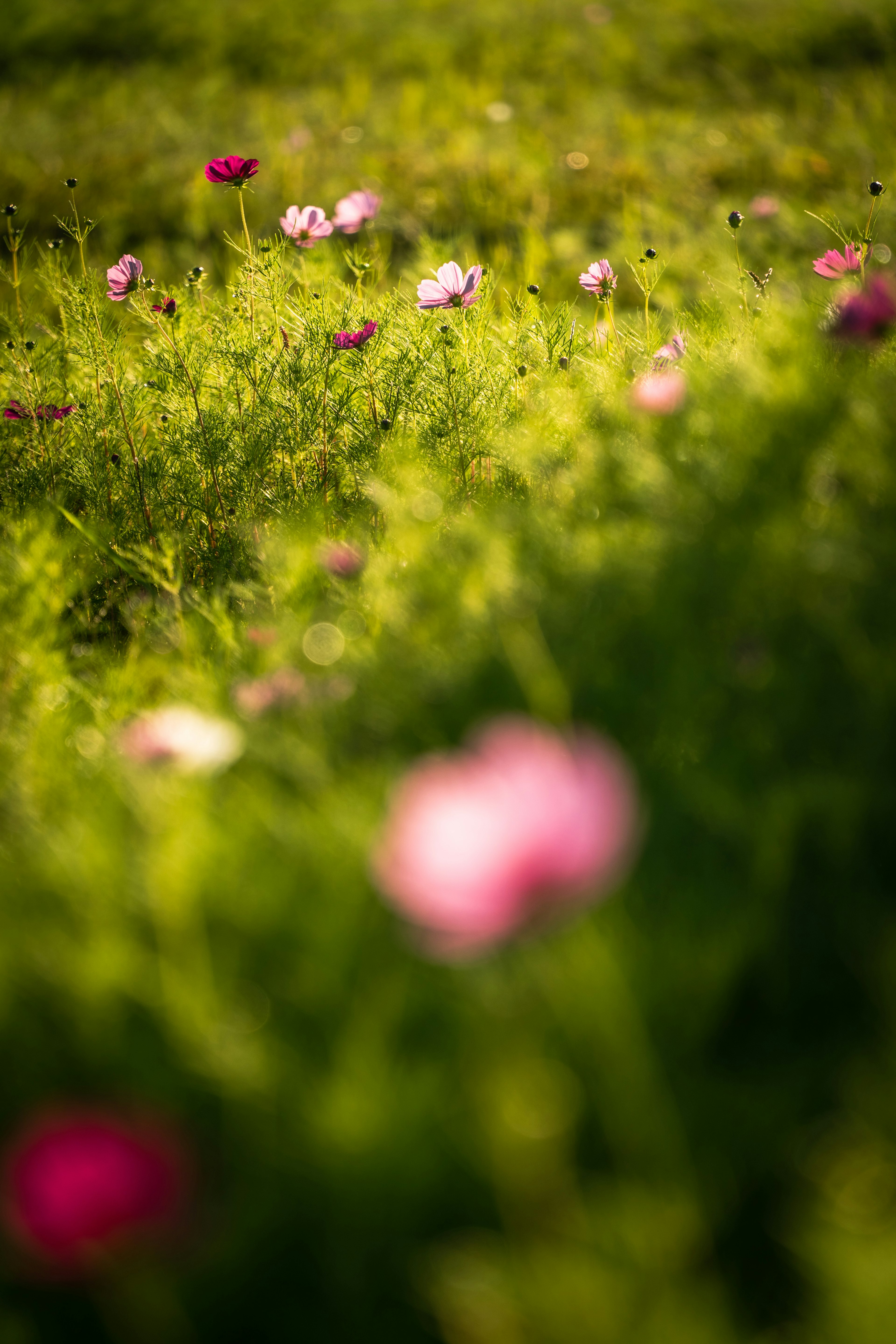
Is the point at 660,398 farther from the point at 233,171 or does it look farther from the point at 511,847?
the point at 233,171

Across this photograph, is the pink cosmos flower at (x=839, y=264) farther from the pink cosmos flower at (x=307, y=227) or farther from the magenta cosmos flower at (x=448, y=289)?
the pink cosmos flower at (x=307, y=227)

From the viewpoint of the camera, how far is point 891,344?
122cm

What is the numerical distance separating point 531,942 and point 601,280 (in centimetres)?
160

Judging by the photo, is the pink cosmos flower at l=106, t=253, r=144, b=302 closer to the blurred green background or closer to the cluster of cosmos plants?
the cluster of cosmos plants

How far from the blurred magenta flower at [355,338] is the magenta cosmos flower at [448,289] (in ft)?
0.38

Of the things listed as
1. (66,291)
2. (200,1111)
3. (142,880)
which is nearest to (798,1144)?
(200,1111)

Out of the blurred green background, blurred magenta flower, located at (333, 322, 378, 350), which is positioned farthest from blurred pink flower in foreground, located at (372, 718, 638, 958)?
blurred magenta flower, located at (333, 322, 378, 350)

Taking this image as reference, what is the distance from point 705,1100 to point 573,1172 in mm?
94

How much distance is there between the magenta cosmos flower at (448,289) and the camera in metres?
1.68

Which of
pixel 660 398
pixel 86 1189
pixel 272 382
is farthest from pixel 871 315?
pixel 272 382

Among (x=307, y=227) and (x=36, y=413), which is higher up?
(x=307, y=227)

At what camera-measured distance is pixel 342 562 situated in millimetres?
1126

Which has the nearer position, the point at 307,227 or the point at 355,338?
the point at 355,338

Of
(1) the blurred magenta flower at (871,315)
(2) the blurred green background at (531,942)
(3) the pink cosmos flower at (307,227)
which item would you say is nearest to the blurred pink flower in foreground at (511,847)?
(2) the blurred green background at (531,942)
